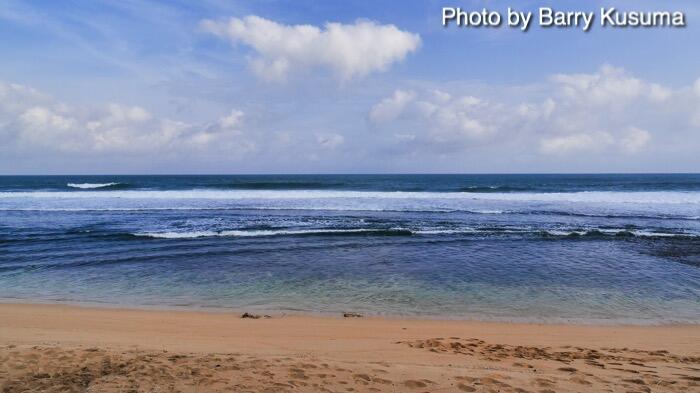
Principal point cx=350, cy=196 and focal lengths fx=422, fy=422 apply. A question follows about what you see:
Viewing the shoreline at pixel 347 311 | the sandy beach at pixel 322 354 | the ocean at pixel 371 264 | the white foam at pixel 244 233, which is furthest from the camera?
the white foam at pixel 244 233

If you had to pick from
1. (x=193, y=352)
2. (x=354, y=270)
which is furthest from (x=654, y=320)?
(x=193, y=352)

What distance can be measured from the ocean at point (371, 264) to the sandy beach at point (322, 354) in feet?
2.98

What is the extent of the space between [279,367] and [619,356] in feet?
14.8

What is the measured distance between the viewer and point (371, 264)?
12.3 m

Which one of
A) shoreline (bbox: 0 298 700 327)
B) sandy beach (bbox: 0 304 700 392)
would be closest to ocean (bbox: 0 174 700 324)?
shoreline (bbox: 0 298 700 327)

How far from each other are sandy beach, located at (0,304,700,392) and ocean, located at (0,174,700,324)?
907 millimetres

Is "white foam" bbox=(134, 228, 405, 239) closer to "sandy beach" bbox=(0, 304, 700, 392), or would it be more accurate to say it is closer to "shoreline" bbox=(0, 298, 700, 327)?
"shoreline" bbox=(0, 298, 700, 327)

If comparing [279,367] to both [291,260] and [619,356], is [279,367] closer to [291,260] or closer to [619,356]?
[619,356]

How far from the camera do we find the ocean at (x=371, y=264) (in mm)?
8641

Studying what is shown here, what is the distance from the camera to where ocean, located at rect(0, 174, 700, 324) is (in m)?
8.64

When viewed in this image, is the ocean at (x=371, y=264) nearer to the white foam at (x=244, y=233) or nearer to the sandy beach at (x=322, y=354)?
the white foam at (x=244, y=233)

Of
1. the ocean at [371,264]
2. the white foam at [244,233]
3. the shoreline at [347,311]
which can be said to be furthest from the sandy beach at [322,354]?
the white foam at [244,233]

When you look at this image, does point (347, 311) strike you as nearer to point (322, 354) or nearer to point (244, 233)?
point (322, 354)

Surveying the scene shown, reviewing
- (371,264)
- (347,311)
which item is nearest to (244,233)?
(371,264)
